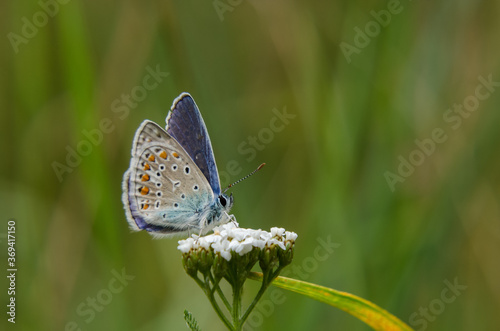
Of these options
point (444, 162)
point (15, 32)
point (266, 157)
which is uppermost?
point (15, 32)

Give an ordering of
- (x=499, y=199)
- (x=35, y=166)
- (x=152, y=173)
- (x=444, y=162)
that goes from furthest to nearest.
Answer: (x=499, y=199) < (x=35, y=166) < (x=444, y=162) < (x=152, y=173)

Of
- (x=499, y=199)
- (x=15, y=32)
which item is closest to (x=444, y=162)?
(x=499, y=199)

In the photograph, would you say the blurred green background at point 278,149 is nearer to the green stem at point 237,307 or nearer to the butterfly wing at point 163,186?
the butterfly wing at point 163,186

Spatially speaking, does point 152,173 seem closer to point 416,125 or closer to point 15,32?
point 15,32

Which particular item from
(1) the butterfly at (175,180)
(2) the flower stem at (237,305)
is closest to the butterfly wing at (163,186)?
(1) the butterfly at (175,180)

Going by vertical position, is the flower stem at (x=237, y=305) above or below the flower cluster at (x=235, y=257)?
below

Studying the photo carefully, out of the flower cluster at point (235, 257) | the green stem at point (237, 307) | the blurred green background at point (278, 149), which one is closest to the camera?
the green stem at point (237, 307)

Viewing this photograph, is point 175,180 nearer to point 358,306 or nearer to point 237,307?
point 237,307

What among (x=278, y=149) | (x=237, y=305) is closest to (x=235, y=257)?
(x=237, y=305)
